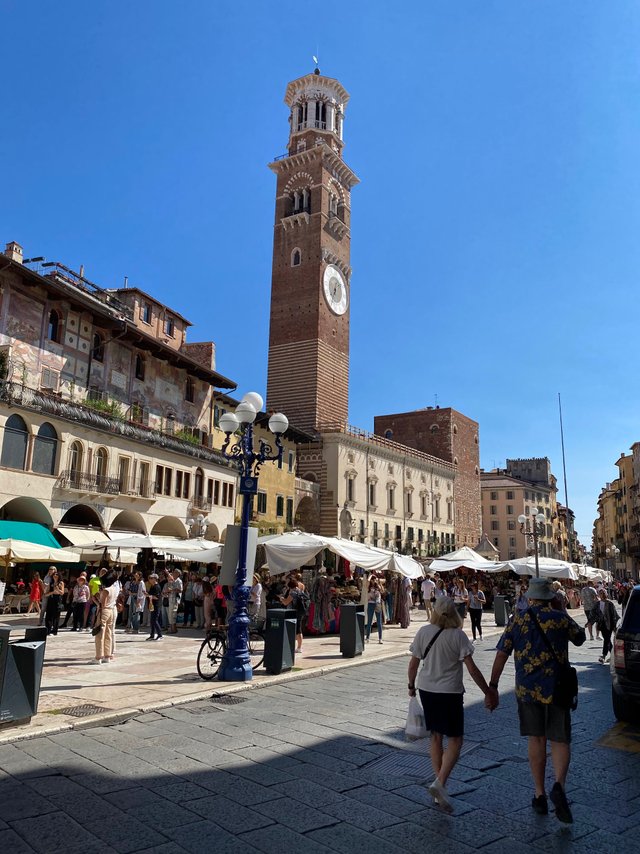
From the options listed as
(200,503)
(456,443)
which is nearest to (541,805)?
(200,503)

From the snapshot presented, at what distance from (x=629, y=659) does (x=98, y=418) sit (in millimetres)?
22082

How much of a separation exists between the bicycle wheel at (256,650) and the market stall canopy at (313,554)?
2.12 meters

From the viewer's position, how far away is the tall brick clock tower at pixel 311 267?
176 ft

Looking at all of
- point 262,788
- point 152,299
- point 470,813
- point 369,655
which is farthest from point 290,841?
point 152,299

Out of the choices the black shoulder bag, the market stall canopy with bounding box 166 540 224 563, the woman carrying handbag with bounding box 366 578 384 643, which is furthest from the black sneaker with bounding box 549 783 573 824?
the market stall canopy with bounding box 166 540 224 563

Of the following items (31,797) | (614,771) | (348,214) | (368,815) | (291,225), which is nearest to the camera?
(368,815)

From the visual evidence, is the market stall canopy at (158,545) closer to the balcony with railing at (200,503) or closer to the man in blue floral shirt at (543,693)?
the balcony with railing at (200,503)

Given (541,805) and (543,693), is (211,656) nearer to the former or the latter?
(541,805)

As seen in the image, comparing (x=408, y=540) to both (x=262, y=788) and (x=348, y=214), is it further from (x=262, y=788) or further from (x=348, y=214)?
(x=262, y=788)

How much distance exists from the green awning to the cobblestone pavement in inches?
580

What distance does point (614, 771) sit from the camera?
18.7ft

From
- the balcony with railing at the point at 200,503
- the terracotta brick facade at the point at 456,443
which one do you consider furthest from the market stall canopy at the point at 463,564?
the terracotta brick facade at the point at 456,443

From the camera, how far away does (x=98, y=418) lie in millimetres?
25172

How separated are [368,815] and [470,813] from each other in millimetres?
744
